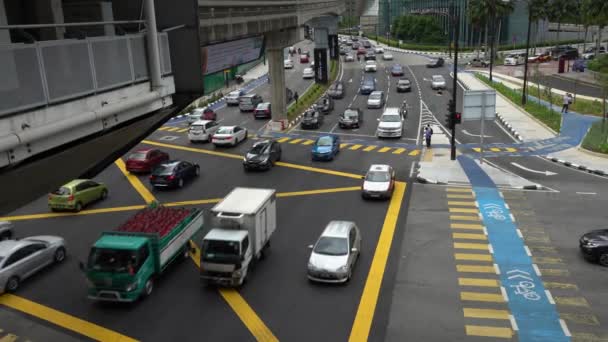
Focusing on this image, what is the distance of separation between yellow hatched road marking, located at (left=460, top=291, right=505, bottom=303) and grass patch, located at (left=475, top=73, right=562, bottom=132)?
31.7m

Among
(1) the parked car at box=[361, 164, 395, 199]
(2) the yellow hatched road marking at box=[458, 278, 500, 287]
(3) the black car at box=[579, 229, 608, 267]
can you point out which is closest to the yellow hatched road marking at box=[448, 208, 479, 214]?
(1) the parked car at box=[361, 164, 395, 199]

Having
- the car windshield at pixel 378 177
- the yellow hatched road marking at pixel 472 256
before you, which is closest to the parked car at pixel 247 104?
the car windshield at pixel 378 177

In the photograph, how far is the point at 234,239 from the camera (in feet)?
66.2

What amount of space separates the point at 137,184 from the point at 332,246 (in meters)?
18.0

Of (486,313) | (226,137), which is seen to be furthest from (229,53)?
(486,313)

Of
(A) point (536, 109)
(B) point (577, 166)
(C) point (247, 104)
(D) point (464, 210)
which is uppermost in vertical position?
(C) point (247, 104)

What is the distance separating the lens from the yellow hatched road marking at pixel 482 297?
63.4 ft

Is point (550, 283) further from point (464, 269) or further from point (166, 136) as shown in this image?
point (166, 136)

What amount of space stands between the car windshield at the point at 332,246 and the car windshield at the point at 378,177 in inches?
386

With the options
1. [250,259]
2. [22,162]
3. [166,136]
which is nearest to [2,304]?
[250,259]

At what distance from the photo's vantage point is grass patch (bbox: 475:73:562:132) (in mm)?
49375

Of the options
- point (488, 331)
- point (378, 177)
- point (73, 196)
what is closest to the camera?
point (488, 331)

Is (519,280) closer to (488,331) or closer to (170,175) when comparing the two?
(488,331)

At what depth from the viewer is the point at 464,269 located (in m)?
21.7
